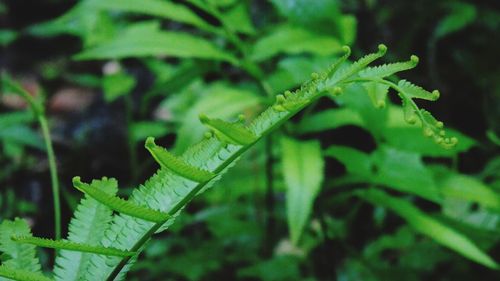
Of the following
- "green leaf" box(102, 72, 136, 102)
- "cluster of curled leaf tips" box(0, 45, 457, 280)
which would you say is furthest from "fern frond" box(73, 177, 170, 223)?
"green leaf" box(102, 72, 136, 102)

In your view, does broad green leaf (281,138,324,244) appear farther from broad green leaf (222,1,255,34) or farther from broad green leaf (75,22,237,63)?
broad green leaf (222,1,255,34)

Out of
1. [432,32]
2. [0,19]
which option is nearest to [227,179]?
[432,32]

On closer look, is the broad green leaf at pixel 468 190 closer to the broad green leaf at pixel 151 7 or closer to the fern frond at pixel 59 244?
the broad green leaf at pixel 151 7

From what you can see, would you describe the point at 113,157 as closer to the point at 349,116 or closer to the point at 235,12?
the point at 235,12

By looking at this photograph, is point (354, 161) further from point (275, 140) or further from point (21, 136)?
point (21, 136)

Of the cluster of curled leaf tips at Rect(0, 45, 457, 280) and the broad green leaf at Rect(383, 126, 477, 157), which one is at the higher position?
the cluster of curled leaf tips at Rect(0, 45, 457, 280)

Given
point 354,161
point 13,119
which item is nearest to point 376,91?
point 354,161

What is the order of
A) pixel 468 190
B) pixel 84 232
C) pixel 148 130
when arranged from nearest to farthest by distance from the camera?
pixel 84 232
pixel 468 190
pixel 148 130
